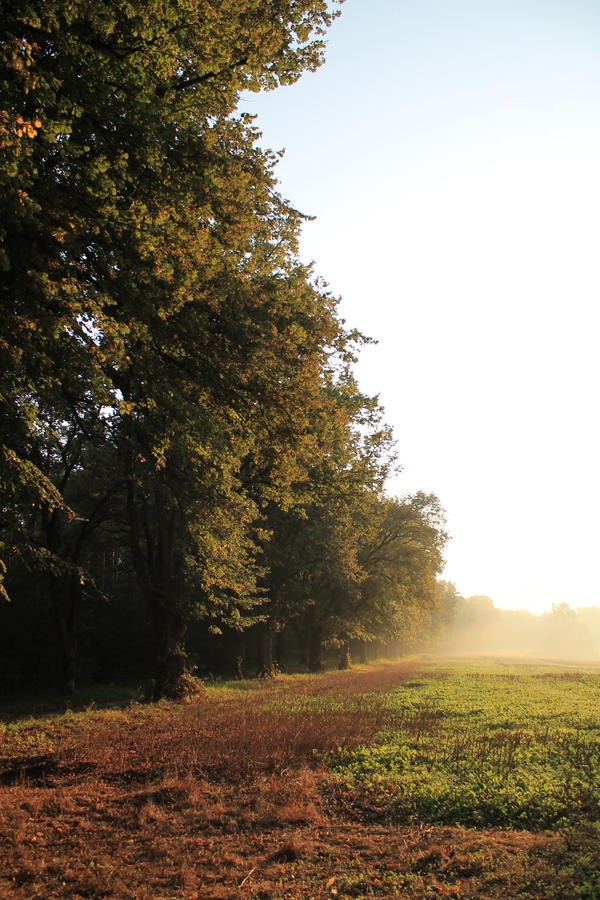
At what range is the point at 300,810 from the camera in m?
7.50

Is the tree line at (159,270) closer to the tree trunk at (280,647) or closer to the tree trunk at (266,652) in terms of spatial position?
the tree trunk at (266,652)

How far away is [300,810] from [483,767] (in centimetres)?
375

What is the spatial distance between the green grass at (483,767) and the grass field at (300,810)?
0.13 feet

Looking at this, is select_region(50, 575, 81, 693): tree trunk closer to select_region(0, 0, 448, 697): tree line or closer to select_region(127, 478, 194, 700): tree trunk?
select_region(127, 478, 194, 700): tree trunk

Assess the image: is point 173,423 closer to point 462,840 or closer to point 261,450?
point 261,450

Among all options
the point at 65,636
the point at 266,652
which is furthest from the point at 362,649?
the point at 65,636

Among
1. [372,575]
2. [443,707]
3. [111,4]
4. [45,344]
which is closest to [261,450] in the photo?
[45,344]

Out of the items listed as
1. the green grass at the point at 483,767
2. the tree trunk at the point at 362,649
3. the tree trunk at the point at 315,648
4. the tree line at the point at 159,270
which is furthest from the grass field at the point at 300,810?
the tree trunk at the point at 362,649

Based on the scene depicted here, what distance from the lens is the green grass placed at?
7434mm

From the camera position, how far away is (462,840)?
659 cm

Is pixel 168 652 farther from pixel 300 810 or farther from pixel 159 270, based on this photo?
pixel 159 270

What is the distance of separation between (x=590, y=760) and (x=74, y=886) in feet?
29.0

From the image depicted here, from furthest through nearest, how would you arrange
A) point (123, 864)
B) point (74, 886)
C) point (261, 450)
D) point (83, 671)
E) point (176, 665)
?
1. point (83, 671)
2. point (176, 665)
3. point (261, 450)
4. point (123, 864)
5. point (74, 886)

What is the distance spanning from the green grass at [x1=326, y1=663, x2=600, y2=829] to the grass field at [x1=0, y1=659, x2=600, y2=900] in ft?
0.13
